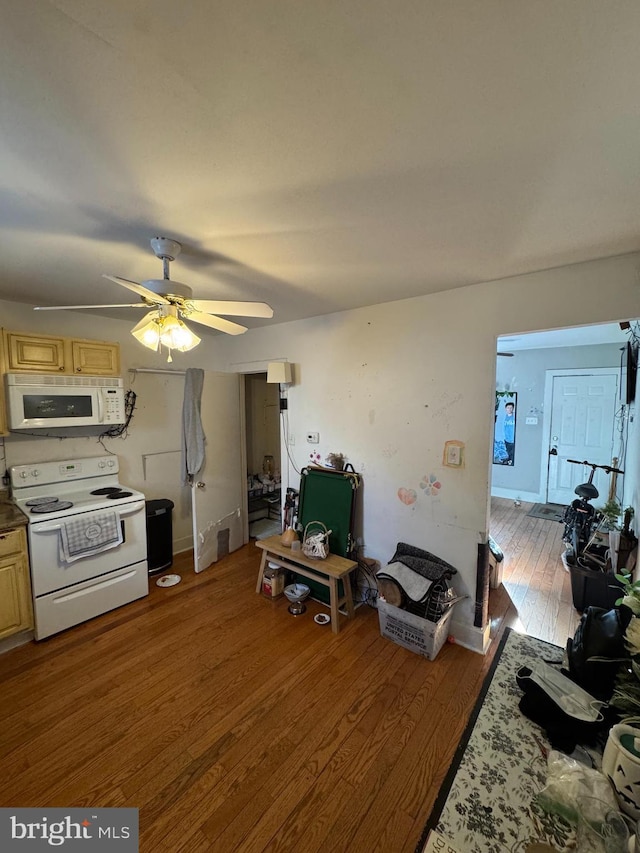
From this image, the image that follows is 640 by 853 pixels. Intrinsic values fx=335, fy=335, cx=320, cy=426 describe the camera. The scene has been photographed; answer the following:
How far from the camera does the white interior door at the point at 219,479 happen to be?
11.1 ft

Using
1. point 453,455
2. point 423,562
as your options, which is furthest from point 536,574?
point 453,455

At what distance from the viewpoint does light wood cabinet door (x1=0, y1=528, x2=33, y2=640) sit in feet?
7.18

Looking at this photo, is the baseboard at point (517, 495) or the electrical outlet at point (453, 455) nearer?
the electrical outlet at point (453, 455)

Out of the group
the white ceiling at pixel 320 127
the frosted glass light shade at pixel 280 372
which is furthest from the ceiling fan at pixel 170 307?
the frosted glass light shade at pixel 280 372

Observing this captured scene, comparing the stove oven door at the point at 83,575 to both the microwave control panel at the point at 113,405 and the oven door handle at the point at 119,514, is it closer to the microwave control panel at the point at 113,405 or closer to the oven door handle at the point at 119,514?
the oven door handle at the point at 119,514

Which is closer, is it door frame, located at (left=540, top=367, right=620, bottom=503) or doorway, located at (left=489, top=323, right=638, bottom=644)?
doorway, located at (left=489, top=323, right=638, bottom=644)

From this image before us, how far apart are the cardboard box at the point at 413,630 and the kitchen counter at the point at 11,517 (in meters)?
2.55

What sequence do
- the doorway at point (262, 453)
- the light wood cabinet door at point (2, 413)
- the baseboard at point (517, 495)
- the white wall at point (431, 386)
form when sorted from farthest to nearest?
1. the baseboard at point (517, 495)
2. the doorway at point (262, 453)
3. the light wood cabinet door at point (2, 413)
4. the white wall at point (431, 386)

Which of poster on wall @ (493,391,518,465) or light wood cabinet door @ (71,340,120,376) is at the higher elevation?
light wood cabinet door @ (71,340,120,376)

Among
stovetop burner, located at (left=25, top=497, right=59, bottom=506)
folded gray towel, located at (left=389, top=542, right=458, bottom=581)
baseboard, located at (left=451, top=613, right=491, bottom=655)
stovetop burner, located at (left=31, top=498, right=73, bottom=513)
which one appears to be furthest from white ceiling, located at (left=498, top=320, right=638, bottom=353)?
stovetop burner, located at (left=25, top=497, right=59, bottom=506)

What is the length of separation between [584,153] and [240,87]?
1042mm

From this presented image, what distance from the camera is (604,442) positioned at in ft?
15.7

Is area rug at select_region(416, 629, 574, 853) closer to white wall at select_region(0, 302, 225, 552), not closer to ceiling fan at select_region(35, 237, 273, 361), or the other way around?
ceiling fan at select_region(35, 237, 273, 361)

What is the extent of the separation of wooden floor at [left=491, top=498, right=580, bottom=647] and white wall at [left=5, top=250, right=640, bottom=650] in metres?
0.67
